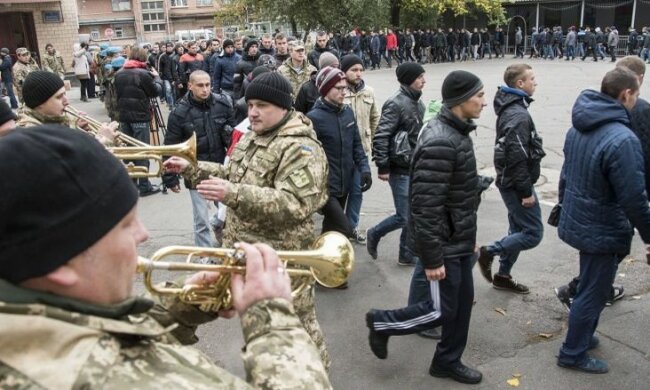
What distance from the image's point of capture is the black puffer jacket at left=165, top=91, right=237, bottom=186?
5.52 m

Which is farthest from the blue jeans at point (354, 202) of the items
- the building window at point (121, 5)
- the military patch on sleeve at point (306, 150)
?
the building window at point (121, 5)

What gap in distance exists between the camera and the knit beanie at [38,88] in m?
4.79

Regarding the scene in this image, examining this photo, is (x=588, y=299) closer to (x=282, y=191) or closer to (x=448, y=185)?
(x=448, y=185)

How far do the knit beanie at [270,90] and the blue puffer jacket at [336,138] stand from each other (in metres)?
1.75

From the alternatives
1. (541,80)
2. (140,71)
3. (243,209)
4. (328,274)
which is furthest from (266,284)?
(541,80)

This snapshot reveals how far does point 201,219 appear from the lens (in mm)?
5594

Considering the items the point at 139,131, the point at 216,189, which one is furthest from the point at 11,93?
the point at 216,189

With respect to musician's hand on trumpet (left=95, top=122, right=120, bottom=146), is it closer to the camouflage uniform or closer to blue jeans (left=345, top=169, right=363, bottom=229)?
the camouflage uniform

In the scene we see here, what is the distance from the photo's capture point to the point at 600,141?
3482 millimetres

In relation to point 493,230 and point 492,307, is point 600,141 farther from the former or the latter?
point 493,230

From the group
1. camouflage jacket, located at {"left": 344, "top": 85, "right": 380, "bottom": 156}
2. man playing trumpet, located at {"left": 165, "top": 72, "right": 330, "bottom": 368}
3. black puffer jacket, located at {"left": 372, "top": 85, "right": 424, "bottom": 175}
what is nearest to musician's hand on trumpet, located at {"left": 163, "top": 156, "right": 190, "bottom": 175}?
man playing trumpet, located at {"left": 165, "top": 72, "right": 330, "bottom": 368}

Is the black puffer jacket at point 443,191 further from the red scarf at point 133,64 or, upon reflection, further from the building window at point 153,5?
the building window at point 153,5

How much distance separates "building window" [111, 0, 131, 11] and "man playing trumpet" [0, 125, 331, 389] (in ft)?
188

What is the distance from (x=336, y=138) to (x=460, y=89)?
69.7 inches
